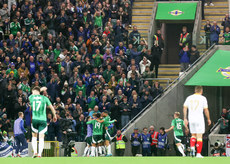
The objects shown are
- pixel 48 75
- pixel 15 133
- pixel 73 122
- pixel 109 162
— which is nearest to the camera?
pixel 109 162

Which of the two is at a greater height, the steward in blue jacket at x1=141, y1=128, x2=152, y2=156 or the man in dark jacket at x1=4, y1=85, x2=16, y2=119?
the man in dark jacket at x1=4, y1=85, x2=16, y2=119

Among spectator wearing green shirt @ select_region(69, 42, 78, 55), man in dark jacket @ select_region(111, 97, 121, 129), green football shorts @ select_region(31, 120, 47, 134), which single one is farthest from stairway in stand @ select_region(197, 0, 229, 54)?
green football shorts @ select_region(31, 120, 47, 134)

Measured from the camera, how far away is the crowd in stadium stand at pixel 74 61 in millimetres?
30828

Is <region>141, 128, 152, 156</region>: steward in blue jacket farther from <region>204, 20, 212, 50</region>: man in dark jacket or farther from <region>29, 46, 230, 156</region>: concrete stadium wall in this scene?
<region>204, 20, 212, 50</region>: man in dark jacket

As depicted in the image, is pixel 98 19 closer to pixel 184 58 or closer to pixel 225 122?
pixel 184 58

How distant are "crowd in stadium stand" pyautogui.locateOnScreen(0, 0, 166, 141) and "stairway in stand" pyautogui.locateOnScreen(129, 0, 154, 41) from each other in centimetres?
313

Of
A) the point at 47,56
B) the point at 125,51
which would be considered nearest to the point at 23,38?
the point at 47,56

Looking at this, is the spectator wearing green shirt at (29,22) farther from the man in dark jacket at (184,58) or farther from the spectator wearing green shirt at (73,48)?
the man in dark jacket at (184,58)

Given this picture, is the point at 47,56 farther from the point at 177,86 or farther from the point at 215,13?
the point at 215,13

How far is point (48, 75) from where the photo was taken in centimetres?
3212

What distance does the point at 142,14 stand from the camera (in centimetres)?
3944

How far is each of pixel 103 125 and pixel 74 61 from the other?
20.2 ft

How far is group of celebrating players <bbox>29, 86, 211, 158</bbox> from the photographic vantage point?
19.9 meters

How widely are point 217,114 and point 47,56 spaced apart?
9.18 metres
